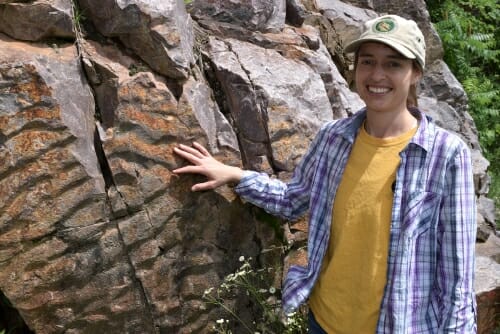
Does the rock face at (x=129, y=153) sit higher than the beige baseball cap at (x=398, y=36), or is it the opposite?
the beige baseball cap at (x=398, y=36)

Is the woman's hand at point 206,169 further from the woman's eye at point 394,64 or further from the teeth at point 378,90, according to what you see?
the woman's eye at point 394,64

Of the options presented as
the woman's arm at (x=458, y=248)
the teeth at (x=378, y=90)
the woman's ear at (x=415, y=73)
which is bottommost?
the woman's arm at (x=458, y=248)

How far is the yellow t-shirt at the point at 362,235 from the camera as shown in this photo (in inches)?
110

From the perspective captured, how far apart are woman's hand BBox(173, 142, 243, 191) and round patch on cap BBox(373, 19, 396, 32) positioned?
1413 mm

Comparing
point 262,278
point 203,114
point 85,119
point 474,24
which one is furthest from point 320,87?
point 474,24

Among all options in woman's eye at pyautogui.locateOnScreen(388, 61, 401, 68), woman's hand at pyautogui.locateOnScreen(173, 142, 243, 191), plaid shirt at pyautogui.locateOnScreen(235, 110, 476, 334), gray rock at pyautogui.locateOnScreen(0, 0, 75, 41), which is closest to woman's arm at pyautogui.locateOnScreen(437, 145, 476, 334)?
plaid shirt at pyautogui.locateOnScreen(235, 110, 476, 334)

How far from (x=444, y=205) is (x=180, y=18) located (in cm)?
236

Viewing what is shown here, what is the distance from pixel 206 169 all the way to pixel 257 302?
1.18 metres

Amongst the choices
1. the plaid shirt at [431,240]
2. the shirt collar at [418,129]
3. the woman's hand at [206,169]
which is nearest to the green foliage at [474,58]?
the woman's hand at [206,169]

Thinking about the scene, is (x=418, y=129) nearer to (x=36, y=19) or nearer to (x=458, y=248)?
(x=458, y=248)

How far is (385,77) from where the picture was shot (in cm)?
278

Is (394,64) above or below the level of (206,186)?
above

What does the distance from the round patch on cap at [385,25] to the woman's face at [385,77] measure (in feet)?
0.24

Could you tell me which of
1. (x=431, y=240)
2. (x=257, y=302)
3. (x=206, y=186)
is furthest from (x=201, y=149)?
(x=431, y=240)
